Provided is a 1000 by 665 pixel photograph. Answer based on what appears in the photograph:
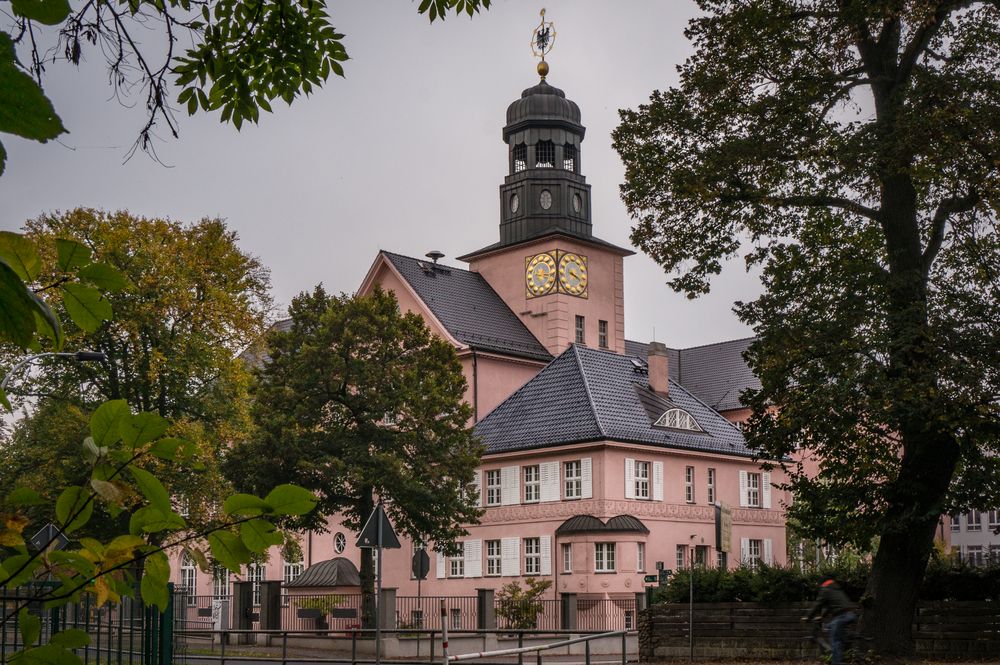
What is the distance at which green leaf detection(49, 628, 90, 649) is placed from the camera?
196 cm

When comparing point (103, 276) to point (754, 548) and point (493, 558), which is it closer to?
point (493, 558)

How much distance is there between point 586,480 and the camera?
49.2 metres

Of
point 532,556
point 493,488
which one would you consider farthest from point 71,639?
point 493,488

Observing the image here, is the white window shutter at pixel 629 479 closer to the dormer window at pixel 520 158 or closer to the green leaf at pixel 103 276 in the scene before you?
the dormer window at pixel 520 158

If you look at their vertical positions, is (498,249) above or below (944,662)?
above

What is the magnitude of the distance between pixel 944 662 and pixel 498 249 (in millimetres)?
44512

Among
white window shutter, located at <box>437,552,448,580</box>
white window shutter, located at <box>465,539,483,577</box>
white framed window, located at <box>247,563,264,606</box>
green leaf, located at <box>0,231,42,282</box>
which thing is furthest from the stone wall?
white window shutter, located at <box>437,552,448,580</box>

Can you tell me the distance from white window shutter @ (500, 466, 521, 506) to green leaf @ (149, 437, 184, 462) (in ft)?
163

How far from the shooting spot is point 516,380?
198 feet

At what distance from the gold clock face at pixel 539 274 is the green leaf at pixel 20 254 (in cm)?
6110

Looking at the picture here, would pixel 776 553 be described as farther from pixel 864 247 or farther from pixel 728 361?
pixel 864 247

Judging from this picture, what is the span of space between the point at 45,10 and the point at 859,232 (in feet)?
79.4

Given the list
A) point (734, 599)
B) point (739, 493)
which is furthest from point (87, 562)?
point (739, 493)

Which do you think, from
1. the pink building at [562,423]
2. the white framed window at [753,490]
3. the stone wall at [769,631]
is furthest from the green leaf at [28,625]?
the white framed window at [753,490]
